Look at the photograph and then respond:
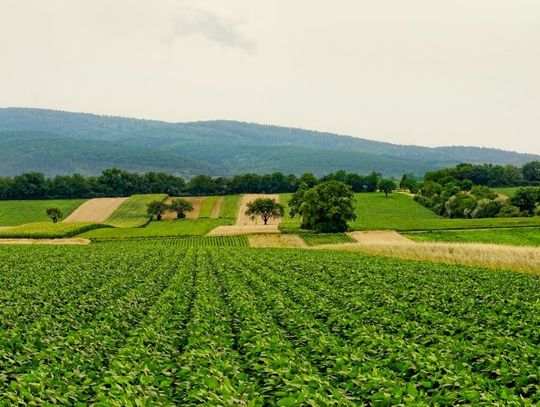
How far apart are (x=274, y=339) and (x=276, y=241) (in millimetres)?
75205

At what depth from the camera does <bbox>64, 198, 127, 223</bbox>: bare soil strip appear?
474ft

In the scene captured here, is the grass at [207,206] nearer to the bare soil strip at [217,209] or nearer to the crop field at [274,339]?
the bare soil strip at [217,209]

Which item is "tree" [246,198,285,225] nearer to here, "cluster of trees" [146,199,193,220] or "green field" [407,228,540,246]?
"cluster of trees" [146,199,193,220]

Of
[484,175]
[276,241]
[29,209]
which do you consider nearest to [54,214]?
[29,209]

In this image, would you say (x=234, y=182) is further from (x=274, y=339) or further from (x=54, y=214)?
(x=274, y=339)

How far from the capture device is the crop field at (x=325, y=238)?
85.9 metres

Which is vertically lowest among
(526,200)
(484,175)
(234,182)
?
(526,200)

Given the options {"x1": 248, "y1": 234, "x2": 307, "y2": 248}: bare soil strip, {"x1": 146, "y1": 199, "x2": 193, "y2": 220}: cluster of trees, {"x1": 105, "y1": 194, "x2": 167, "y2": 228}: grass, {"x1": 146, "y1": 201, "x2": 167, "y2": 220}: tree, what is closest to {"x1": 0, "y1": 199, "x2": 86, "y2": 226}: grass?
{"x1": 105, "y1": 194, "x2": 167, "y2": 228}: grass

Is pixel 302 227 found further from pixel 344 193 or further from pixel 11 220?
pixel 11 220

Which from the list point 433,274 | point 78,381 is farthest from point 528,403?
point 433,274

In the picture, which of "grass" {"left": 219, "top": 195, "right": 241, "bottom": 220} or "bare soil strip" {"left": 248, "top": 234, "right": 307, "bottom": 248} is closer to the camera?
"bare soil strip" {"left": 248, "top": 234, "right": 307, "bottom": 248}

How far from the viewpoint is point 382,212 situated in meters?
142

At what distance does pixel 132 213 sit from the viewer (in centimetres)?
14950

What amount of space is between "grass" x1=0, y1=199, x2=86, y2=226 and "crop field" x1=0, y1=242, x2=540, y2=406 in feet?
387
